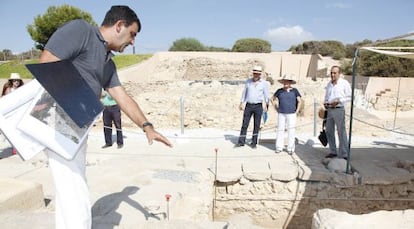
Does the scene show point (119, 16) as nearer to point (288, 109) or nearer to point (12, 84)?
point (288, 109)

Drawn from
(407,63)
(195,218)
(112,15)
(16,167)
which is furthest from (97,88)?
(407,63)

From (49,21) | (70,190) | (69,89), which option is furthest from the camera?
(49,21)

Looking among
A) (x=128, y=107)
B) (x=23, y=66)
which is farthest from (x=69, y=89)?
(x=23, y=66)

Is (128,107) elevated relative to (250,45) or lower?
lower

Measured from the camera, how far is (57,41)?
189 cm

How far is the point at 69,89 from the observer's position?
6.17 ft

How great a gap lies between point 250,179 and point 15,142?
4481 mm

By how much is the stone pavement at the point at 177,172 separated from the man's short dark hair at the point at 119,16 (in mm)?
1825

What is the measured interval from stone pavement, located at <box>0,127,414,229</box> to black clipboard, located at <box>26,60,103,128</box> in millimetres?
1443

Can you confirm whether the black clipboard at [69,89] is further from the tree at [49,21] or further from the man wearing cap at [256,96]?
the tree at [49,21]

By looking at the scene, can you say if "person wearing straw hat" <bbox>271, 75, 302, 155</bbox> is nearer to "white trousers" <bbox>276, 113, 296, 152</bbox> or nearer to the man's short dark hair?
"white trousers" <bbox>276, 113, 296, 152</bbox>

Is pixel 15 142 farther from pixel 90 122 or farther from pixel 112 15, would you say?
pixel 112 15

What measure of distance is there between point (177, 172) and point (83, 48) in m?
4.12


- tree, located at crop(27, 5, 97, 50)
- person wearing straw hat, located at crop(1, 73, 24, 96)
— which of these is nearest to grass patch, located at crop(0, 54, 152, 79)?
tree, located at crop(27, 5, 97, 50)
